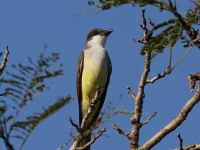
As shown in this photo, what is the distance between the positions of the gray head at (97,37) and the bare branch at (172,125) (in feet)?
17.8

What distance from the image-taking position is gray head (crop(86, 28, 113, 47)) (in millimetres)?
9328

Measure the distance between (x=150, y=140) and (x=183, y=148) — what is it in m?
0.31

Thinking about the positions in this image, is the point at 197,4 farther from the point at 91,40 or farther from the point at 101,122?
the point at 91,40

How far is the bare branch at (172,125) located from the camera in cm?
368

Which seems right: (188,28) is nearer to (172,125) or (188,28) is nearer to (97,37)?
(172,125)

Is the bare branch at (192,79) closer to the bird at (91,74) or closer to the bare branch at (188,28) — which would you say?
the bare branch at (188,28)

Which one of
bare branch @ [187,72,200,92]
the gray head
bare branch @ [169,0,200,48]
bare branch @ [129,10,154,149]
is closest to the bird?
the gray head

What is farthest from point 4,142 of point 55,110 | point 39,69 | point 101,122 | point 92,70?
point 92,70

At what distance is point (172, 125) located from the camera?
Result: 3.93 metres

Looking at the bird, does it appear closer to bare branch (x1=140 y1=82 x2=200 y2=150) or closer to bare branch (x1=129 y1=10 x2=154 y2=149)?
bare branch (x1=129 y1=10 x2=154 y2=149)

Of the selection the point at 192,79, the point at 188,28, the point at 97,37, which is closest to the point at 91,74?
the point at 97,37

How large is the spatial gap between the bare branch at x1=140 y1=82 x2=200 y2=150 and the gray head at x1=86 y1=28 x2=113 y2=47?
544 centimetres

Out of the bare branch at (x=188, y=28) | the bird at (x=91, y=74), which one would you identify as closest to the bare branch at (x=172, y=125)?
the bare branch at (x=188, y=28)

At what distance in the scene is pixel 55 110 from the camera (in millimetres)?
1617
